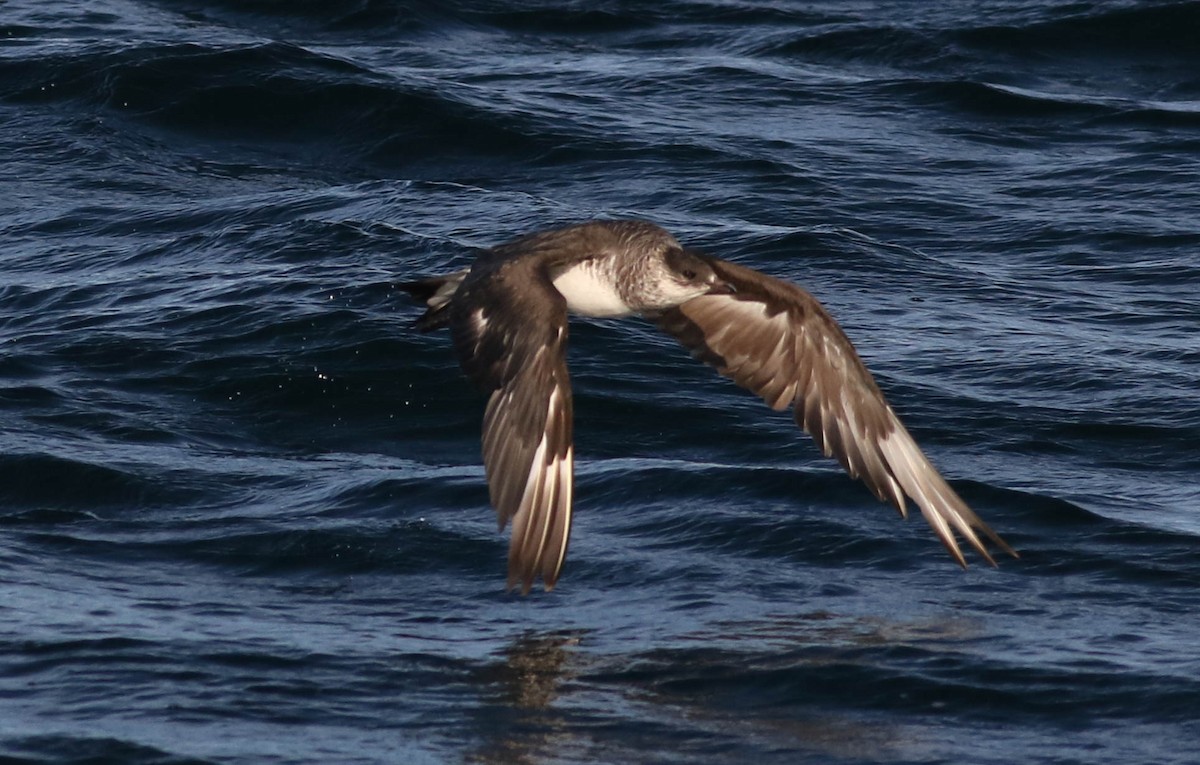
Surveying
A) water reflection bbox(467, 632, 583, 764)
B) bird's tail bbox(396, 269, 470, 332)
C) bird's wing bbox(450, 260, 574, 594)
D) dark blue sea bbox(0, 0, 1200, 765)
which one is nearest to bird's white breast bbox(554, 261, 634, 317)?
bird's tail bbox(396, 269, 470, 332)

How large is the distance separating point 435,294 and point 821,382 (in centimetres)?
152

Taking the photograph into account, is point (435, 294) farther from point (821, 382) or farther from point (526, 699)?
point (526, 699)

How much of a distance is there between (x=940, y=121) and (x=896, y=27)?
6.76ft

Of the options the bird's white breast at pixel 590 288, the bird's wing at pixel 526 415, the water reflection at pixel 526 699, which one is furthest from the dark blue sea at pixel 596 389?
the bird's white breast at pixel 590 288

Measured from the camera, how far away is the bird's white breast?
22.6 feet

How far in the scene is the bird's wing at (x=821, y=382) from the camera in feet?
22.7

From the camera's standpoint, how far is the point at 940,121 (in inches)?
519

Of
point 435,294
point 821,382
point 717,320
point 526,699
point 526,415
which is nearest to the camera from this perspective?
point 526,699

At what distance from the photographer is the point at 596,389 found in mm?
9031

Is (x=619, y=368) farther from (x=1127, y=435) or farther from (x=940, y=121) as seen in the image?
(x=940, y=121)

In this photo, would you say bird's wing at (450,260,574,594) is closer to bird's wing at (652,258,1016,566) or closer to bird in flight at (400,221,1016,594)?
bird in flight at (400,221,1016,594)

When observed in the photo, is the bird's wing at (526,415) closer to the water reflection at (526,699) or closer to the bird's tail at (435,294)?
the water reflection at (526,699)

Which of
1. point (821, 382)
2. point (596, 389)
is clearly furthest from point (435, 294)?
point (596, 389)

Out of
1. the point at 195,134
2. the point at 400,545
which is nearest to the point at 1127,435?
the point at 400,545
